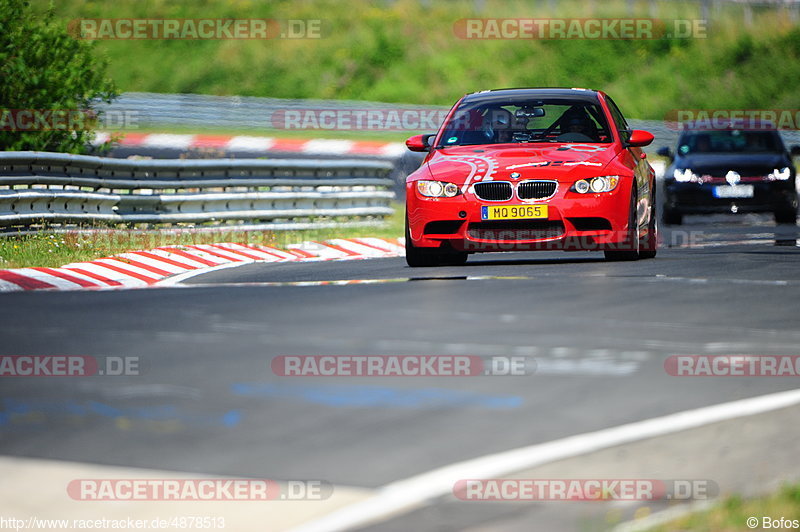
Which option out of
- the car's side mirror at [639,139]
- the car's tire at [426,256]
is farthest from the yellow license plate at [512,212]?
the car's side mirror at [639,139]

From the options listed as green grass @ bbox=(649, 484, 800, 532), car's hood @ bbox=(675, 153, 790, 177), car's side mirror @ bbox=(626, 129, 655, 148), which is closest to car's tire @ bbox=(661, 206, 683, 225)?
car's hood @ bbox=(675, 153, 790, 177)

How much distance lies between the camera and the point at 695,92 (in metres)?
44.8

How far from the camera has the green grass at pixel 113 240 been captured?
48.9ft

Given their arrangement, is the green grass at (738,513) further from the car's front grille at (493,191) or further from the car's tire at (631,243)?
the car's tire at (631,243)

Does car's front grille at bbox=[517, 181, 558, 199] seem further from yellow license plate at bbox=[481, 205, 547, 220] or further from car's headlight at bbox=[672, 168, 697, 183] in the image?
car's headlight at bbox=[672, 168, 697, 183]

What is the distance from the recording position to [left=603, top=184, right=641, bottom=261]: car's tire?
545 inches

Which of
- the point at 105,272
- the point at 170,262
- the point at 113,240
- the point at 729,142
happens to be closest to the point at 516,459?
the point at 105,272

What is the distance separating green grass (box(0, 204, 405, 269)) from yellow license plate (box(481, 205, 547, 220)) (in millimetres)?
4169

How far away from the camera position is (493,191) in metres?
13.5

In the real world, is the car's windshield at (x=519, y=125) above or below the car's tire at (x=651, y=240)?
above

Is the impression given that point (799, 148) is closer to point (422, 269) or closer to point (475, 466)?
point (422, 269)

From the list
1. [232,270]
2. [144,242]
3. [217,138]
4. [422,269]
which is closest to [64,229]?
[144,242]

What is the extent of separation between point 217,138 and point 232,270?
23939mm

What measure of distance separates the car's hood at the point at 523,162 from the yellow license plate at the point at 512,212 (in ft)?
0.87
